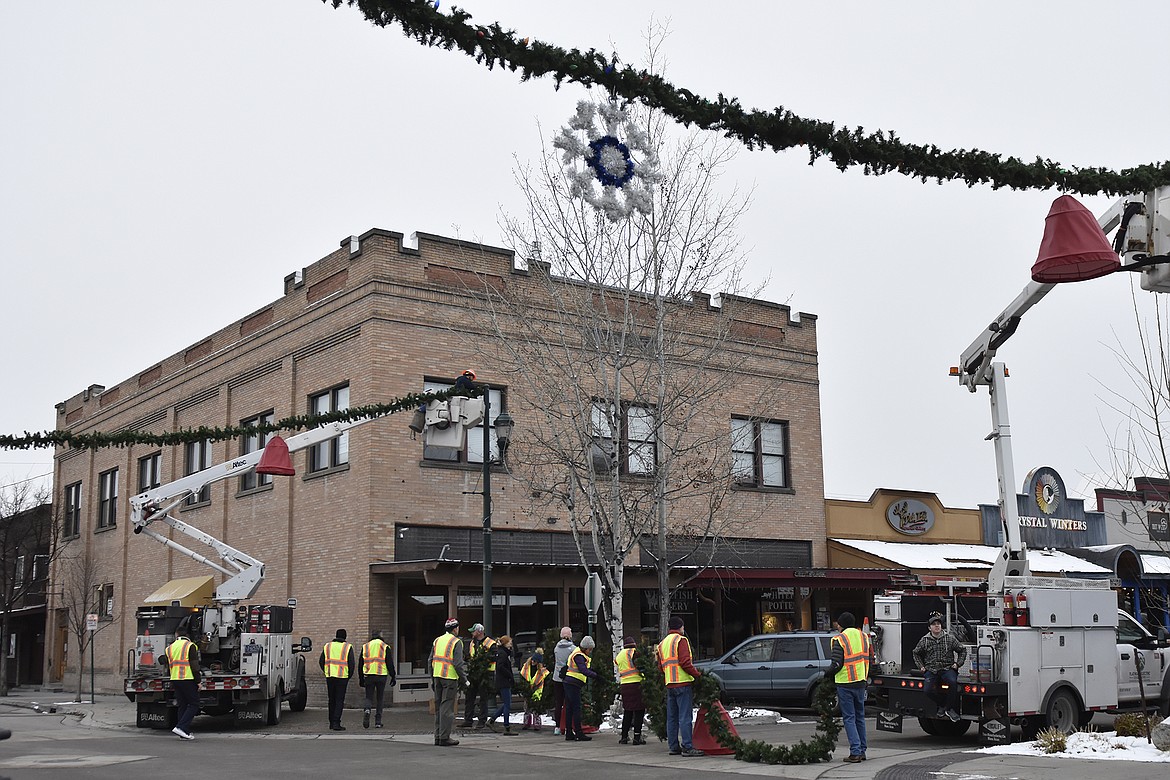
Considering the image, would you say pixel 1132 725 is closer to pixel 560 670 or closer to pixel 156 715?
pixel 560 670

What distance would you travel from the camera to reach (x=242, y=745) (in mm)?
17891

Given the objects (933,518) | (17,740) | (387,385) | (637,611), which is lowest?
(17,740)

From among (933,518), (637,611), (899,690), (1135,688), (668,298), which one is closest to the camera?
(899,690)

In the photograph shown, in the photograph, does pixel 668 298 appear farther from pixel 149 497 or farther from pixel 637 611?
pixel 149 497

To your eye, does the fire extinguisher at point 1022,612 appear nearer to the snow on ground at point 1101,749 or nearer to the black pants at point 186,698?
the snow on ground at point 1101,749

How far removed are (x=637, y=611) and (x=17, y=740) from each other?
43.4 ft

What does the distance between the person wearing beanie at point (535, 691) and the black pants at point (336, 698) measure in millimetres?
3148

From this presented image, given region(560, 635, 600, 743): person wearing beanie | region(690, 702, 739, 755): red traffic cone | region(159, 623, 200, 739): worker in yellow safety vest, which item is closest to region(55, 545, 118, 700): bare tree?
region(159, 623, 200, 739): worker in yellow safety vest

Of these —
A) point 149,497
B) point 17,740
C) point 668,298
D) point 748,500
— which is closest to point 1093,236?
point 668,298

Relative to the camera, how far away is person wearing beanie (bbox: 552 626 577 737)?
17812 millimetres

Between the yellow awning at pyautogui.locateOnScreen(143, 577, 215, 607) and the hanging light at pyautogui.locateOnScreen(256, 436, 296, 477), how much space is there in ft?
30.5

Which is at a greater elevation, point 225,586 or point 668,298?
point 668,298

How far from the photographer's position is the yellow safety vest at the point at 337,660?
20281 mm

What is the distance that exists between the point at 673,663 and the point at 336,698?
299 inches
